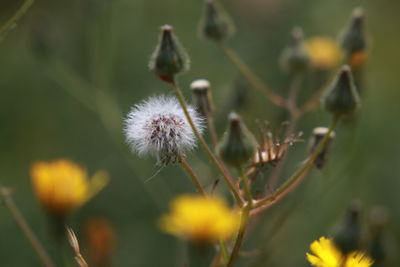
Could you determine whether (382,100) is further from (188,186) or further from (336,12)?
(188,186)

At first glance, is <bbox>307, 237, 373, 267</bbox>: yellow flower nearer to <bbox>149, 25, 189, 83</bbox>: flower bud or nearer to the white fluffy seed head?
→ the white fluffy seed head

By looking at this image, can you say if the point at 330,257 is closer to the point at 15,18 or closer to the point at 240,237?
the point at 240,237

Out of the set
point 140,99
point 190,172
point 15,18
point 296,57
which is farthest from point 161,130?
point 140,99

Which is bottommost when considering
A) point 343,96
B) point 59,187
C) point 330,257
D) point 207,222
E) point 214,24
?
point 330,257

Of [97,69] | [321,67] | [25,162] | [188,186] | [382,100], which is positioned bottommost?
[382,100]

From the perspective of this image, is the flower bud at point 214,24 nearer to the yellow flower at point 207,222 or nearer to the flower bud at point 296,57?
the flower bud at point 296,57

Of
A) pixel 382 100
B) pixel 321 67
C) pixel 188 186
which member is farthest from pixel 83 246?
pixel 382 100
